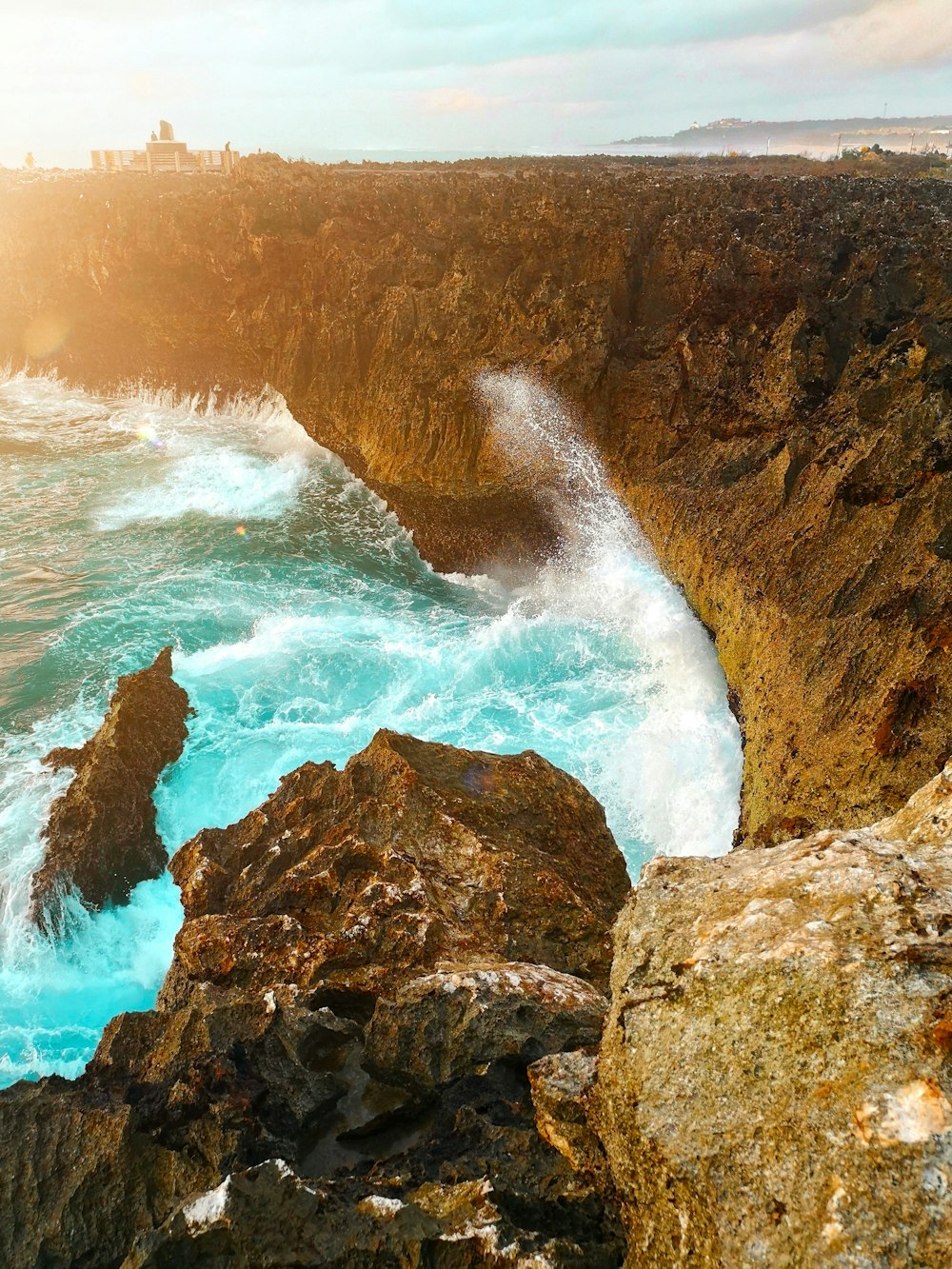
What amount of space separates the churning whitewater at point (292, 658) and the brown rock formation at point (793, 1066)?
10739mm

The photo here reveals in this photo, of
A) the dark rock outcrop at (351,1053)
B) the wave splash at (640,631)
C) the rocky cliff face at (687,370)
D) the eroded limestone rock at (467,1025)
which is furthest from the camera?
the wave splash at (640,631)

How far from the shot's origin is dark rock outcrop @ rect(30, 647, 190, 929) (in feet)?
47.1

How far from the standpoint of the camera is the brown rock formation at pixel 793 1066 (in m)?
4.16

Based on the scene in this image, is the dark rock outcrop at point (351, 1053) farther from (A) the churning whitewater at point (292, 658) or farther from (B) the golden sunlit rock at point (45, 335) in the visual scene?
(B) the golden sunlit rock at point (45, 335)

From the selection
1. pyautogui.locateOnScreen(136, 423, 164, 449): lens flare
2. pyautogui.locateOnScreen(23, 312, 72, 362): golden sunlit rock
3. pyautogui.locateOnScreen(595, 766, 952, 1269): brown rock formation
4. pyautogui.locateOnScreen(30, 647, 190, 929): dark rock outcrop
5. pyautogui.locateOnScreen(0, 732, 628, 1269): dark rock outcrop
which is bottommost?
pyautogui.locateOnScreen(30, 647, 190, 929): dark rock outcrop

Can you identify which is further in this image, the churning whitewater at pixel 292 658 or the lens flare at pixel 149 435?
the lens flare at pixel 149 435

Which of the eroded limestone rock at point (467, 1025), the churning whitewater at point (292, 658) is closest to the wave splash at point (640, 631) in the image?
the churning whitewater at point (292, 658)

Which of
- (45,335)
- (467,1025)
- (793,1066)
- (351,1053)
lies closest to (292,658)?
(351,1053)

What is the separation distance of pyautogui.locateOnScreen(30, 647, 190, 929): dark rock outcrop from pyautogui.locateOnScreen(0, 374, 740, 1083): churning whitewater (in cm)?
40

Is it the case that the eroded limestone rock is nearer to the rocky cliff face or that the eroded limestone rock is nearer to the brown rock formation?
the brown rock formation

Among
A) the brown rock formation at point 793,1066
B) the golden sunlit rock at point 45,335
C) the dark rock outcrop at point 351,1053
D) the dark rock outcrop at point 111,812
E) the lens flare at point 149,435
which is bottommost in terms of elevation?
the dark rock outcrop at point 111,812

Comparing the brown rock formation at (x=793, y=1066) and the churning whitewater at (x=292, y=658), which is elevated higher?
the brown rock formation at (x=793, y=1066)

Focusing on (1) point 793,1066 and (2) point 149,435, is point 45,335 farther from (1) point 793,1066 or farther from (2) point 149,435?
(1) point 793,1066

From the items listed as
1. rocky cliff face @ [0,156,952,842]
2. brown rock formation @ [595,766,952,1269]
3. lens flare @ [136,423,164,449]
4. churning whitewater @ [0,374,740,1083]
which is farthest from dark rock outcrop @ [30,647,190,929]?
lens flare @ [136,423,164,449]
